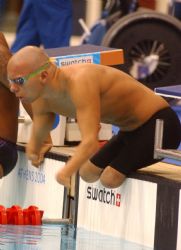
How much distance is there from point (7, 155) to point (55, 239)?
1.67 ft

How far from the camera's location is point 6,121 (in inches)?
260

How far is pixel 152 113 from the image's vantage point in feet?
20.1

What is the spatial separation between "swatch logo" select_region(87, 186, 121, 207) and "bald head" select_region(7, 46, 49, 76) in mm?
866

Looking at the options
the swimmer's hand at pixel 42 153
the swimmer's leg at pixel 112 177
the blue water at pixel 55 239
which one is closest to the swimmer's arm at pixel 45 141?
the swimmer's hand at pixel 42 153

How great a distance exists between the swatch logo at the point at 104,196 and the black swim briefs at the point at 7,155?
0.40m

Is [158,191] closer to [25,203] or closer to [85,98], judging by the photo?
[85,98]

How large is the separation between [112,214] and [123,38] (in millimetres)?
2813

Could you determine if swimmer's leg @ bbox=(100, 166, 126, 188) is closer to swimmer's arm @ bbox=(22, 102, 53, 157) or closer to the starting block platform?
swimmer's arm @ bbox=(22, 102, 53, 157)

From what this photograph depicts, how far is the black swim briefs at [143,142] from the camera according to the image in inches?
241

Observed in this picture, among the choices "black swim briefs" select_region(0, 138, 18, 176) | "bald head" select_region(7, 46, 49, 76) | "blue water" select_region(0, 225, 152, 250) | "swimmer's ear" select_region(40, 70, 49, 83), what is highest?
"bald head" select_region(7, 46, 49, 76)

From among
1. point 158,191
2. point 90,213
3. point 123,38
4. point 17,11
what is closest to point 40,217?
point 90,213

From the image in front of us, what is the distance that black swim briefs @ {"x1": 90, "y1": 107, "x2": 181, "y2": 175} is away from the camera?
20.1 ft

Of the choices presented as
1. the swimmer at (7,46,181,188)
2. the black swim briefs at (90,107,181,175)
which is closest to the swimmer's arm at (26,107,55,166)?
the swimmer at (7,46,181,188)

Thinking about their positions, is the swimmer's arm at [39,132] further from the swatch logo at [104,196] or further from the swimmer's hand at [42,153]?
the swatch logo at [104,196]
